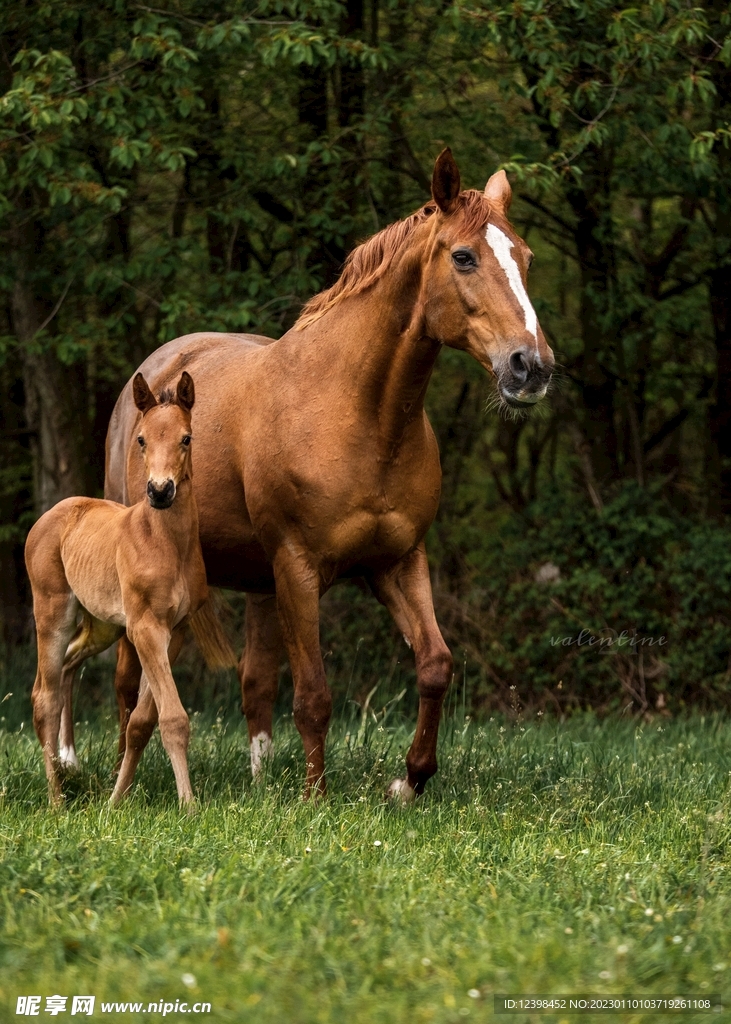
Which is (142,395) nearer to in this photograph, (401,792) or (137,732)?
(137,732)

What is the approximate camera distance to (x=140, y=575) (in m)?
5.68

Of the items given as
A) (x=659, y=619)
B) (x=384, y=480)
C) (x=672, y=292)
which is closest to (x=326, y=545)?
(x=384, y=480)

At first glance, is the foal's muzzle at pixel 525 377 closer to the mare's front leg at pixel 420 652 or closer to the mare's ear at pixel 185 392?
the mare's front leg at pixel 420 652

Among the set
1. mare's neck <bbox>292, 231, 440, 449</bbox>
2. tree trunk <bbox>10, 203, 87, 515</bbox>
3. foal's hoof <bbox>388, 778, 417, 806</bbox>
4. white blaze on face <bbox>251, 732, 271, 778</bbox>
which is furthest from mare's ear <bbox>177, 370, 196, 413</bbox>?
tree trunk <bbox>10, 203, 87, 515</bbox>

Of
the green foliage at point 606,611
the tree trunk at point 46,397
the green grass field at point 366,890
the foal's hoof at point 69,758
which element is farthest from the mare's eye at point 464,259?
the tree trunk at point 46,397

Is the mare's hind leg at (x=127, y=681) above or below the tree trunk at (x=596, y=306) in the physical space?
below

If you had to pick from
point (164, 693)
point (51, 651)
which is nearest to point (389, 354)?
point (164, 693)

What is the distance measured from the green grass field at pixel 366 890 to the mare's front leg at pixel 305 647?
227mm

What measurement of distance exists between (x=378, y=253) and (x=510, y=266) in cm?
90

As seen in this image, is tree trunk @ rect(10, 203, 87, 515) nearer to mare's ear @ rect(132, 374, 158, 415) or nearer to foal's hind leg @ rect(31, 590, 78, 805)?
foal's hind leg @ rect(31, 590, 78, 805)

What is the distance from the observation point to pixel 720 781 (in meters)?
6.43

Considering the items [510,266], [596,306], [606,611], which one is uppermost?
[510,266]

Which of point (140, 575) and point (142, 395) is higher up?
point (142, 395)

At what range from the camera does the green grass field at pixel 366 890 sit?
11.1 ft
